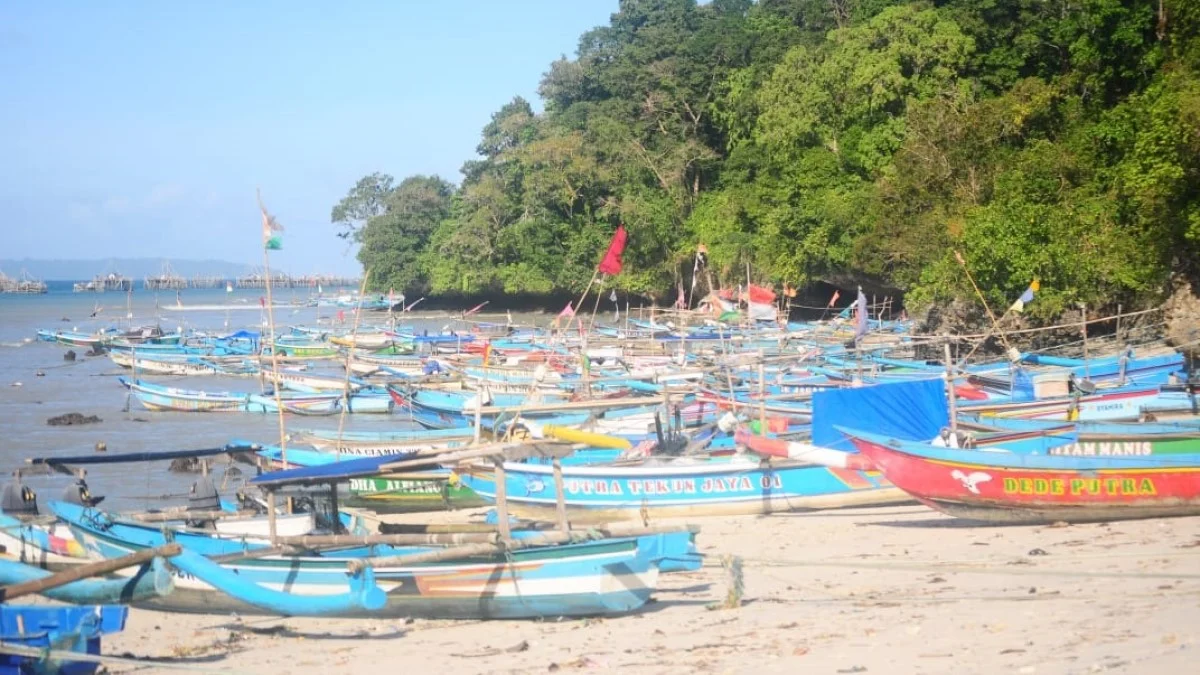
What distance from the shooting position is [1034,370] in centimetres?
2397

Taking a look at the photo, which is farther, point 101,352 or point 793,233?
point 101,352

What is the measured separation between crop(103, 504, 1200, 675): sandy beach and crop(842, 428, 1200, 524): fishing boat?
21 cm

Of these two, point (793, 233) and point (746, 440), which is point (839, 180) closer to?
point (793, 233)

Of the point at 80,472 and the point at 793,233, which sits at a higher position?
the point at 793,233

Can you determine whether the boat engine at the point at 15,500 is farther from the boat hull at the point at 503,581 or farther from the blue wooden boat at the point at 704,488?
the blue wooden boat at the point at 704,488

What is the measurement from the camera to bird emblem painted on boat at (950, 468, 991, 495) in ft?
42.7

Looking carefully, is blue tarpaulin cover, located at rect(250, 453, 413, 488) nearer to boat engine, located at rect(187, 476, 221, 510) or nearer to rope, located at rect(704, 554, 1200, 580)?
boat engine, located at rect(187, 476, 221, 510)

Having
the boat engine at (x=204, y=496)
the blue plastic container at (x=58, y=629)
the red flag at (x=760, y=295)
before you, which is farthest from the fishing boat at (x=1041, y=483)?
the red flag at (x=760, y=295)

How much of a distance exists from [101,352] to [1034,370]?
3958 centimetres

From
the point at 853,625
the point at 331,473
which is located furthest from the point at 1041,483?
the point at 331,473

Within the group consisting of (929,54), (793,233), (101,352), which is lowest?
(101,352)

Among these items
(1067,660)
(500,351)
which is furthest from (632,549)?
(500,351)

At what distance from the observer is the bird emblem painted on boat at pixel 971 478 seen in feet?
42.7

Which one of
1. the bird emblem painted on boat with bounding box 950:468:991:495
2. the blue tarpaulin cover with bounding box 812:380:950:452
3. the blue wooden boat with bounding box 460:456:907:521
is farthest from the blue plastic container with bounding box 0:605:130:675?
the blue tarpaulin cover with bounding box 812:380:950:452
